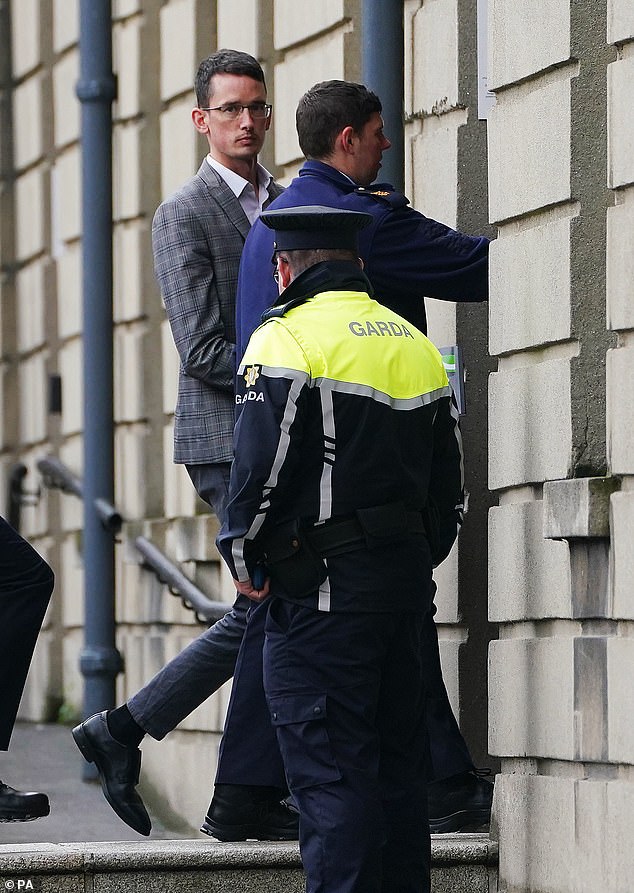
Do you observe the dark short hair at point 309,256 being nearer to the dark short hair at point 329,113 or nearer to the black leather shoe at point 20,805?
the dark short hair at point 329,113

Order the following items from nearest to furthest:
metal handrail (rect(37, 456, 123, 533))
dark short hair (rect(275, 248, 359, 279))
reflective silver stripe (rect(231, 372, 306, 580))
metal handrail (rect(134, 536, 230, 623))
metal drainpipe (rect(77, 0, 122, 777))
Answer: reflective silver stripe (rect(231, 372, 306, 580)) < dark short hair (rect(275, 248, 359, 279)) < metal handrail (rect(134, 536, 230, 623)) < metal handrail (rect(37, 456, 123, 533)) < metal drainpipe (rect(77, 0, 122, 777))

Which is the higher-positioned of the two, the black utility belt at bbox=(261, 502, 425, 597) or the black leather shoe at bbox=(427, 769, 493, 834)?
Answer: the black utility belt at bbox=(261, 502, 425, 597)

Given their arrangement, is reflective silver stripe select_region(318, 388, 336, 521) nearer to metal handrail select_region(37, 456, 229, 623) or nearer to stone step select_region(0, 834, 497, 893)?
stone step select_region(0, 834, 497, 893)

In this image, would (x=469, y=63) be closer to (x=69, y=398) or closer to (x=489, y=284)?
(x=489, y=284)

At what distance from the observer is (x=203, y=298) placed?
230 inches

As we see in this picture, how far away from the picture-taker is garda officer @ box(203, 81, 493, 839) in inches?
215

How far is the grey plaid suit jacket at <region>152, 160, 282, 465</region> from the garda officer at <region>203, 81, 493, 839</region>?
0.26 m

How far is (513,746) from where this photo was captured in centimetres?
568

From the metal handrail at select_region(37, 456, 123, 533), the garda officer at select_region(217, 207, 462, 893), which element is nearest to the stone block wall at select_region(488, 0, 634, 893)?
the garda officer at select_region(217, 207, 462, 893)

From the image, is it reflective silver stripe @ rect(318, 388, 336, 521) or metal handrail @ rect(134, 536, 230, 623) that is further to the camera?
metal handrail @ rect(134, 536, 230, 623)

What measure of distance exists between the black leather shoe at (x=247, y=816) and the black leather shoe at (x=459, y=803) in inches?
19.1

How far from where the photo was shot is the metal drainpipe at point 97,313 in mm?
9289

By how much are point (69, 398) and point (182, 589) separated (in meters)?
2.67

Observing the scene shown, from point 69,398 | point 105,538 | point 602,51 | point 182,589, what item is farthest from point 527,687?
point 69,398
